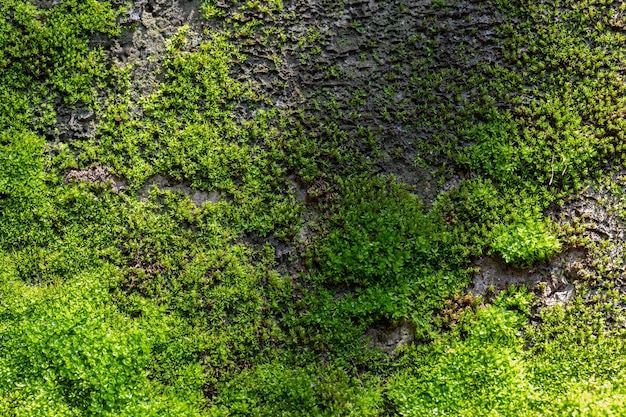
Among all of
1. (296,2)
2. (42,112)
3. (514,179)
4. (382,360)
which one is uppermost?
(296,2)

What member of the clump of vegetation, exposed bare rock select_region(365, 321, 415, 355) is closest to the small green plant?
the clump of vegetation

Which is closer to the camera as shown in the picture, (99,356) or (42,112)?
(99,356)

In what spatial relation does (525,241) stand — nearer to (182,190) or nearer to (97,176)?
(182,190)

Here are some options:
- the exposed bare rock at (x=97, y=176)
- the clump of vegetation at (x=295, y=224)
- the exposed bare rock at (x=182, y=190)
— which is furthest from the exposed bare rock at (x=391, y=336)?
the exposed bare rock at (x=97, y=176)

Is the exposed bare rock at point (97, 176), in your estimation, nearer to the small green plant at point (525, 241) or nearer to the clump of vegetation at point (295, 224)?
the clump of vegetation at point (295, 224)

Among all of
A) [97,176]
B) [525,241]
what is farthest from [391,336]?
[97,176]

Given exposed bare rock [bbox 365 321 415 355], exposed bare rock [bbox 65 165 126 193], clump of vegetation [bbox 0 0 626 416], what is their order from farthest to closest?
exposed bare rock [bbox 65 165 126 193], exposed bare rock [bbox 365 321 415 355], clump of vegetation [bbox 0 0 626 416]

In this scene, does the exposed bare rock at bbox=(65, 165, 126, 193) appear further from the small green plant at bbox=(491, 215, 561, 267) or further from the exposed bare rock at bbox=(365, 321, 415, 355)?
the small green plant at bbox=(491, 215, 561, 267)

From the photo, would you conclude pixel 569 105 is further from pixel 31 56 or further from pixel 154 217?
pixel 31 56

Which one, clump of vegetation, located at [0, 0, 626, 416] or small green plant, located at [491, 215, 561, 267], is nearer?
clump of vegetation, located at [0, 0, 626, 416]

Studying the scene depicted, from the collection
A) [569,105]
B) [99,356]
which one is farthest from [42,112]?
[569,105]

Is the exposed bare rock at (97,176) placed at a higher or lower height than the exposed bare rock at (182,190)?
higher
